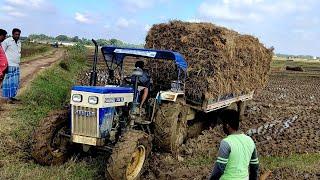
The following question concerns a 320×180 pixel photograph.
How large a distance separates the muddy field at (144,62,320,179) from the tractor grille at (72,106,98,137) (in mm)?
1324

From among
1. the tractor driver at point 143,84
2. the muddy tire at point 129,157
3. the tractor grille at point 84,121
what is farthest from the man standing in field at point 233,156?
the tractor driver at point 143,84

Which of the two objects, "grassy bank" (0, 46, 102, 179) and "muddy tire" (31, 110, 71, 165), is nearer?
"grassy bank" (0, 46, 102, 179)

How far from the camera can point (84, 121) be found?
26.3 ft

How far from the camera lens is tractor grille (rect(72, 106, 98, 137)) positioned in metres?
7.93

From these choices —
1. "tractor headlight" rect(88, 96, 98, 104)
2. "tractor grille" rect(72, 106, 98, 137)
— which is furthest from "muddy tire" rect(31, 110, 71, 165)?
"tractor headlight" rect(88, 96, 98, 104)

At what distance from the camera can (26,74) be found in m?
22.5

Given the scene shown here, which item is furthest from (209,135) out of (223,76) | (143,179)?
(143,179)

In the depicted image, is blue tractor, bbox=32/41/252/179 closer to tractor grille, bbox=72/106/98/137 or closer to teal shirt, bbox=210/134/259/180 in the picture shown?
tractor grille, bbox=72/106/98/137

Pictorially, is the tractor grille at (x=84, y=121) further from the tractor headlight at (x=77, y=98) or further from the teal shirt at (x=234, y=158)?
the teal shirt at (x=234, y=158)

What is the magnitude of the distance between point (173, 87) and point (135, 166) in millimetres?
2518

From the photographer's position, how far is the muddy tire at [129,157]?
23.8 ft

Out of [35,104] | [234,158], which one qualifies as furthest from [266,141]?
[234,158]

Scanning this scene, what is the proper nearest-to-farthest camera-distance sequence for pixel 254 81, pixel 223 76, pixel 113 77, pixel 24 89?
pixel 113 77, pixel 223 76, pixel 254 81, pixel 24 89

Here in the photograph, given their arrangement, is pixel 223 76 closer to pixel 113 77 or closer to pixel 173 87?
pixel 173 87
